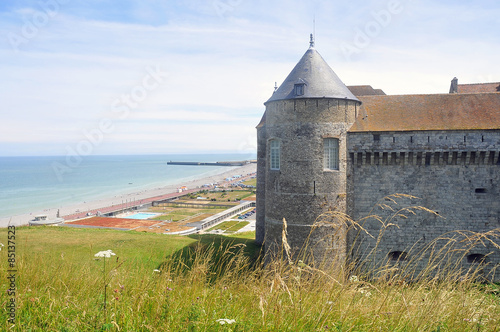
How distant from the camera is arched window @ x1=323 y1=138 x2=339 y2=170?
1662cm

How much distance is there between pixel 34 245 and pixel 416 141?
19799 mm

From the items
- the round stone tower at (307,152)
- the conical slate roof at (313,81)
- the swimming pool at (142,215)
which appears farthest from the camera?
the swimming pool at (142,215)

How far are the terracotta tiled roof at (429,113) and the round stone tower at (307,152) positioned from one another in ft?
4.54

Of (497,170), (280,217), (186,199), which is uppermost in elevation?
(497,170)

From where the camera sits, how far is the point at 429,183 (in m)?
16.9

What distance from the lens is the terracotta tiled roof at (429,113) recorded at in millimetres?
16797

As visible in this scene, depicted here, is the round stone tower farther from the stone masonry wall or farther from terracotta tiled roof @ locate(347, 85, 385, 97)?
terracotta tiled roof @ locate(347, 85, 385, 97)

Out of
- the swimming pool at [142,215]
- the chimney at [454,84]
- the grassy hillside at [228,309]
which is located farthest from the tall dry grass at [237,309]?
the swimming pool at [142,215]

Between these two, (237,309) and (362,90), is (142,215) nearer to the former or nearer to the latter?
Result: (362,90)

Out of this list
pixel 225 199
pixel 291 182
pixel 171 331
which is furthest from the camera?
pixel 225 199

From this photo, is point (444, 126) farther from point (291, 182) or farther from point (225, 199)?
point (225, 199)

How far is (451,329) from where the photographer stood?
366 centimetres

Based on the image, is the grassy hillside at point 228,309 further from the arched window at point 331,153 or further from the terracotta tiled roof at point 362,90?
the terracotta tiled roof at point 362,90

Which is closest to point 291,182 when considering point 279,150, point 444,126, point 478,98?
point 279,150
